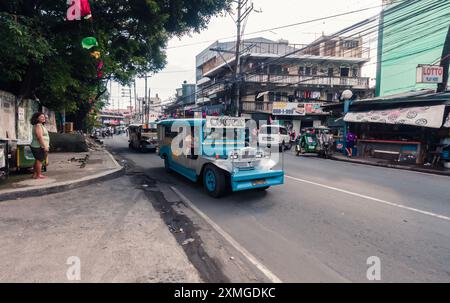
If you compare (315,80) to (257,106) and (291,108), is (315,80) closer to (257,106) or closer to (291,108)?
(291,108)

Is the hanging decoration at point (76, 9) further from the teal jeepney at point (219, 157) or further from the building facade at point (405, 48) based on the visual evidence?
the building facade at point (405, 48)

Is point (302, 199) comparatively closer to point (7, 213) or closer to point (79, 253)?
point (79, 253)

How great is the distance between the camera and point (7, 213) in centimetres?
498

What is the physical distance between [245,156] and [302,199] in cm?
176

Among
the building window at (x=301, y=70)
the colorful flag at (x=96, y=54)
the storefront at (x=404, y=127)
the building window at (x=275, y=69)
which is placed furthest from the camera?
the building window at (x=301, y=70)

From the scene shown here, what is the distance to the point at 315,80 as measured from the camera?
31.5 m

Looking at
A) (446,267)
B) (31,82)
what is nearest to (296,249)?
(446,267)

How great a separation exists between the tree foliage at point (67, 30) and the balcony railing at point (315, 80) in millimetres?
20773

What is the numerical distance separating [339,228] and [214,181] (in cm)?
306

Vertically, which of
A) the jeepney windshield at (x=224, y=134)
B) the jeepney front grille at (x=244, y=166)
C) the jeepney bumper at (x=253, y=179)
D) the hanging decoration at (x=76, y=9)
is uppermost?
the hanging decoration at (x=76, y=9)

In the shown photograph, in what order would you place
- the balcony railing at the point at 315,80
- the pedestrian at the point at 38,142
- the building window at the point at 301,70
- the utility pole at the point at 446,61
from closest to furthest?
the pedestrian at the point at 38,142 → the utility pole at the point at 446,61 → the balcony railing at the point at 315,80 → the building window at the point at 301,70

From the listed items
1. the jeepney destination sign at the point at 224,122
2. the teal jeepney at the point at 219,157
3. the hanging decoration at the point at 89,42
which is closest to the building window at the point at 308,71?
the jeepney destination sign at the point at 224,122

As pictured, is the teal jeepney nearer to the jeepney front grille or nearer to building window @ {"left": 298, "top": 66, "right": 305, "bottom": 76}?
the jeepney front grille

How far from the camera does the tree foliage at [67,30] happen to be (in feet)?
22.5
